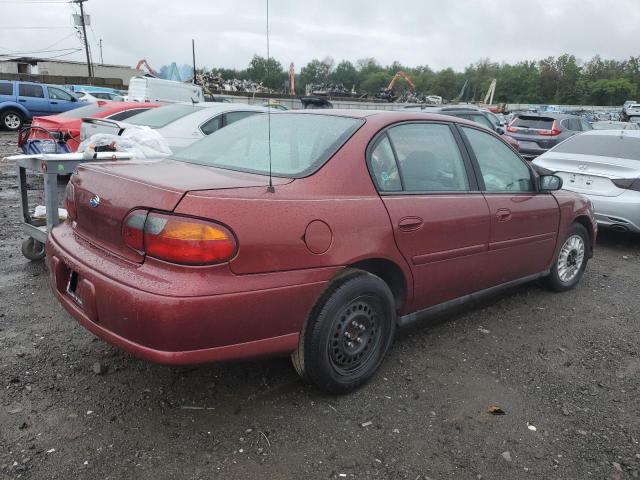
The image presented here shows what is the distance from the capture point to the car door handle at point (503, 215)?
3.65 metres

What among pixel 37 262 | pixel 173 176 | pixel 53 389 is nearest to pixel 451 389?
pixel 173 176

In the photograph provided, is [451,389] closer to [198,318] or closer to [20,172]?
[198,318]

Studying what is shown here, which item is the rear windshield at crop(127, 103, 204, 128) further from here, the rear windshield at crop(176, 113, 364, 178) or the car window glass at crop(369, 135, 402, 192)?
the car window glass at crop(369, 135, 402, 192)

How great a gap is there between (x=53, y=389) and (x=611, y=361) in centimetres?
340

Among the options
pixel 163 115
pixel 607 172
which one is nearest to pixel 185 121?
pixel 163 115

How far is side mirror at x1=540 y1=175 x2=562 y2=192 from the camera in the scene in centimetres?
412

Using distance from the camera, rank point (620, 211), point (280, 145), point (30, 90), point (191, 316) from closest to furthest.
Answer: point (191, 316) < point (280, 145) < point (620, 211) < point (30, 90)

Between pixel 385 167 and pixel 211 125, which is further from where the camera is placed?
pixel 211 125

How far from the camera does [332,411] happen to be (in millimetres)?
2770

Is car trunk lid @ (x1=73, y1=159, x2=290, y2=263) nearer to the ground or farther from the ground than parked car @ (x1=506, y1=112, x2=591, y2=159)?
nearer to the ground

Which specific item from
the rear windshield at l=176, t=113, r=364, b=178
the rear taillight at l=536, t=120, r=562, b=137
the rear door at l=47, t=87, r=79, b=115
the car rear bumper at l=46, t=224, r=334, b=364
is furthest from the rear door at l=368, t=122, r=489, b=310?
the rear door at l=47, t=87, r=79, b=115

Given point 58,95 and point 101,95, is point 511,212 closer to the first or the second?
point 58,95

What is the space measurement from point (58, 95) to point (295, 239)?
65.0 feet

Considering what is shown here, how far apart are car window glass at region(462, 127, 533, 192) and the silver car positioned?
1896 mm
